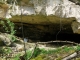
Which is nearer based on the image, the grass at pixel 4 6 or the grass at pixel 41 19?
the grass at pixel 41 19

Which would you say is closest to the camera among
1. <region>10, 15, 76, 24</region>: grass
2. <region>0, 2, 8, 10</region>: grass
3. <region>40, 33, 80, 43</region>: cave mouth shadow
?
<region>10, 15, 76, 24</region>: grass

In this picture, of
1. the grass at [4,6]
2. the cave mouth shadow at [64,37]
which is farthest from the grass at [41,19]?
the cave mouth shadow at [64,37]

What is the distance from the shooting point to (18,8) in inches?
301

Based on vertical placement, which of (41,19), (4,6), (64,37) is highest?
(4,6)

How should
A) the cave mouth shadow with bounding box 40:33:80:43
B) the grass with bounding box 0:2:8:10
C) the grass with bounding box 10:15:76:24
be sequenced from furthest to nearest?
1. the cave mouth shadow with bounding box 40:33:80:43
2. the grass with bounding box 0:2:8:10
3. the grass with bounding box 10:15:76:24

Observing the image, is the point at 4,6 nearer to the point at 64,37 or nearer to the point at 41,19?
the point at 41,19

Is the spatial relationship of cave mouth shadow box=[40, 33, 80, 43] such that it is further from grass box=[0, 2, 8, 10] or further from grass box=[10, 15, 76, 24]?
grass box=[0, 2, 8, 10]

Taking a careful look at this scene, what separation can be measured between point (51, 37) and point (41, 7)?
7.41 feet

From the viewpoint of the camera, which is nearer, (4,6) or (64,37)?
(4,6)

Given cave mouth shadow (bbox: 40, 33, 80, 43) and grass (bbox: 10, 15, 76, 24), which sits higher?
grass (bbox: 10, 15, 76, 24)

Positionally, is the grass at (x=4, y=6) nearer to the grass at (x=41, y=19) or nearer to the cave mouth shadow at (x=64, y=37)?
the grass at (x=41, y=19)

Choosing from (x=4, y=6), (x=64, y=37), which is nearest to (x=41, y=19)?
(x=4, y=6)

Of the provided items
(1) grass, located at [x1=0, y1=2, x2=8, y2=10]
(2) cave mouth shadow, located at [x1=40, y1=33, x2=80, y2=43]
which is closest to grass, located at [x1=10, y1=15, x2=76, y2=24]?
(1) grass, located at [x1=0, y1=2, x2=8, y2=10]

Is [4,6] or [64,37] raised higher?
[4,6]
